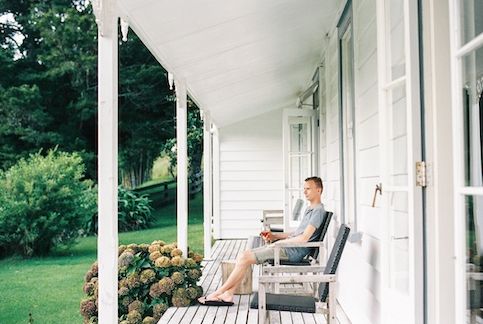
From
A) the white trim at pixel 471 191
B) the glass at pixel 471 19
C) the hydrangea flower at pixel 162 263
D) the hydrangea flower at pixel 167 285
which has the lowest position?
the hydrangea flower at pixel 167 285

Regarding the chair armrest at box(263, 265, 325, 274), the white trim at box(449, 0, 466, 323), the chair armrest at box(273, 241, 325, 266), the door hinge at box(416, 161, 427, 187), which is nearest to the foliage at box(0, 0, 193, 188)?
the chair armrest at box(273, 241, 325, 266)

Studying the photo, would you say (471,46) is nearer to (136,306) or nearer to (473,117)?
(473,117)

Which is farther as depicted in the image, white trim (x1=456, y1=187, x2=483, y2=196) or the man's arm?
the man's arm

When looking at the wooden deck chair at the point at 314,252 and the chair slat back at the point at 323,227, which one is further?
the chair slat back at the point at 323,227

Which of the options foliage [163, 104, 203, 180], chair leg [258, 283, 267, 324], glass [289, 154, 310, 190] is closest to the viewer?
chair leg [258, 283, 267, 324]

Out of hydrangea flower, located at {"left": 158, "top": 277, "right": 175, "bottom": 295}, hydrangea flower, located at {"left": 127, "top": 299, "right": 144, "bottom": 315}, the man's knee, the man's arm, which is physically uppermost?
the man's arm

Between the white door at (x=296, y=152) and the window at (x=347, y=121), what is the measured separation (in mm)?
2710

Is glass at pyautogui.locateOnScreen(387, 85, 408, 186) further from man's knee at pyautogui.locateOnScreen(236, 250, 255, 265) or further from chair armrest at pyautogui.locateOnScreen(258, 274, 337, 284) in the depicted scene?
man's knee at pyautogui.locateOnScreen(236, 250, 255, 265)

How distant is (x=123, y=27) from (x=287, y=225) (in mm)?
4812

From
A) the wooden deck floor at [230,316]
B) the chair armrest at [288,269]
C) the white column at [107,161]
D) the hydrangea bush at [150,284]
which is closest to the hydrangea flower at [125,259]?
the hydrangea bush at [150,284]

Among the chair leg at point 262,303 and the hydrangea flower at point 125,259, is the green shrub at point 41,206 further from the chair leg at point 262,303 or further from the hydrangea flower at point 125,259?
the chair leg at point 262,303

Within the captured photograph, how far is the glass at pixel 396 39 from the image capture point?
244cm

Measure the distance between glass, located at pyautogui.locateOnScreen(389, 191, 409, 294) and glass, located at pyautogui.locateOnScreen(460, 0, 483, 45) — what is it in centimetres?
75

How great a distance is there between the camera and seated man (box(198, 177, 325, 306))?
4.88 m
